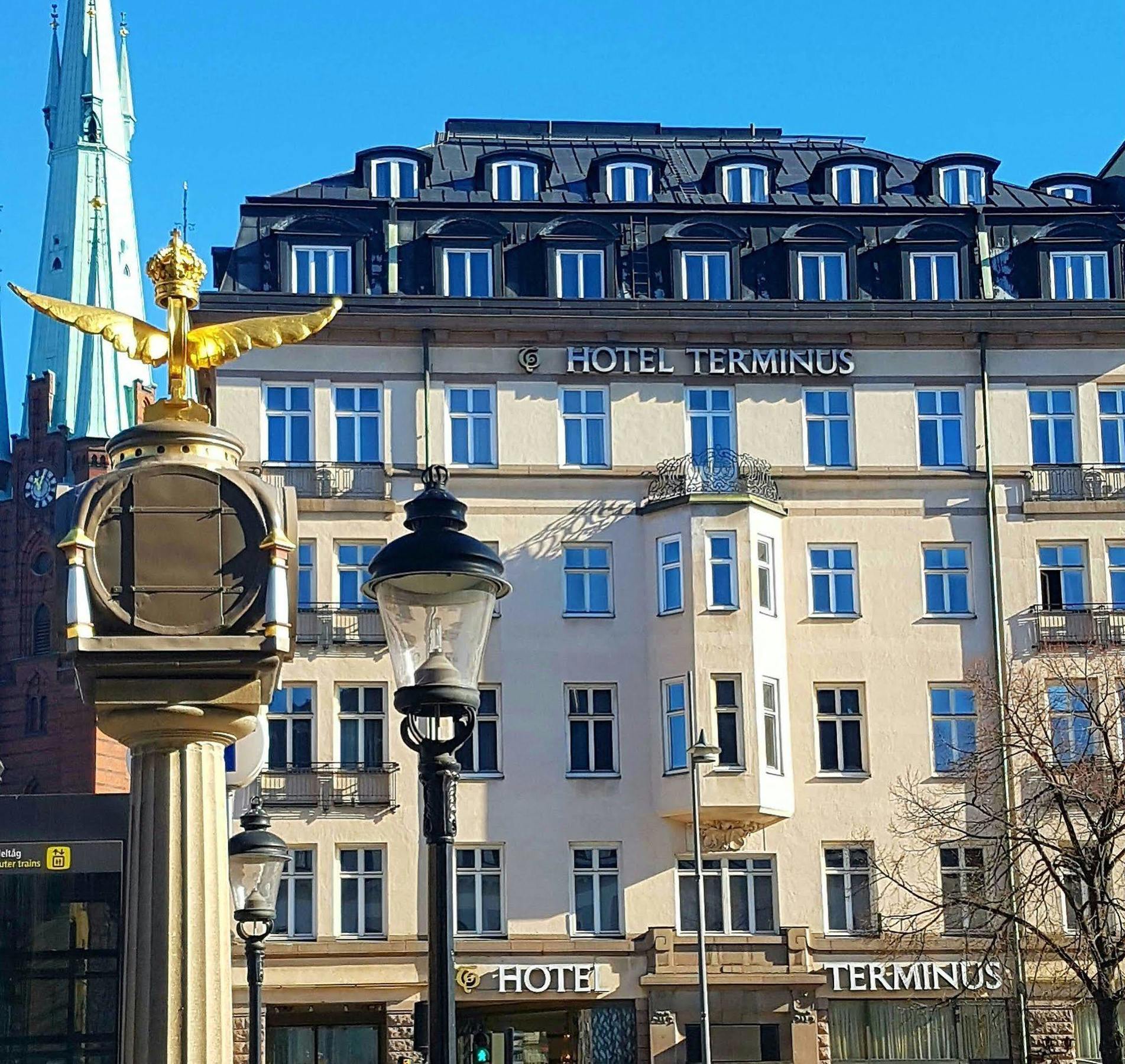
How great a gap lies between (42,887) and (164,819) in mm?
24679

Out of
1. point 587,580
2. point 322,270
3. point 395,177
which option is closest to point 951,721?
point 587,580

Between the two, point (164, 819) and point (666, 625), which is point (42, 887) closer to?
point (666, 625)

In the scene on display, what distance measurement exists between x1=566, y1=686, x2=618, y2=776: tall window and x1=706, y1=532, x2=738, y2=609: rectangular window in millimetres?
3109

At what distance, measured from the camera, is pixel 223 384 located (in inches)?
1967

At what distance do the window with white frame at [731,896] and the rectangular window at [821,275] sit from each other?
1298 cm

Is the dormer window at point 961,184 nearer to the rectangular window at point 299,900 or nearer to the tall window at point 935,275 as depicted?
the tall window at point 935,275

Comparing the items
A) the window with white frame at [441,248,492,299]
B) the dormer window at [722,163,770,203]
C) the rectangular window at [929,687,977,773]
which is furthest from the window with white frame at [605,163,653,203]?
the rectangular window at [929,687,977,773]

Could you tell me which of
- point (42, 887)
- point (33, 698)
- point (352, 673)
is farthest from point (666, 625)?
point (33, 698)

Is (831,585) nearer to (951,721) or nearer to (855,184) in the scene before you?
(951,721)

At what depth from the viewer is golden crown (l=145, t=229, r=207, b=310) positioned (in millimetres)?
12906

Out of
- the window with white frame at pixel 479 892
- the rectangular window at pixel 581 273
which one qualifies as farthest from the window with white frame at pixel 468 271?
the window with white frame at pixel 479 892

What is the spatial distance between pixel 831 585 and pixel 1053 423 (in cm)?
645

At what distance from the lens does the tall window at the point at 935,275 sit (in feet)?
174

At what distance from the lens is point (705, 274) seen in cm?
→ 5291
